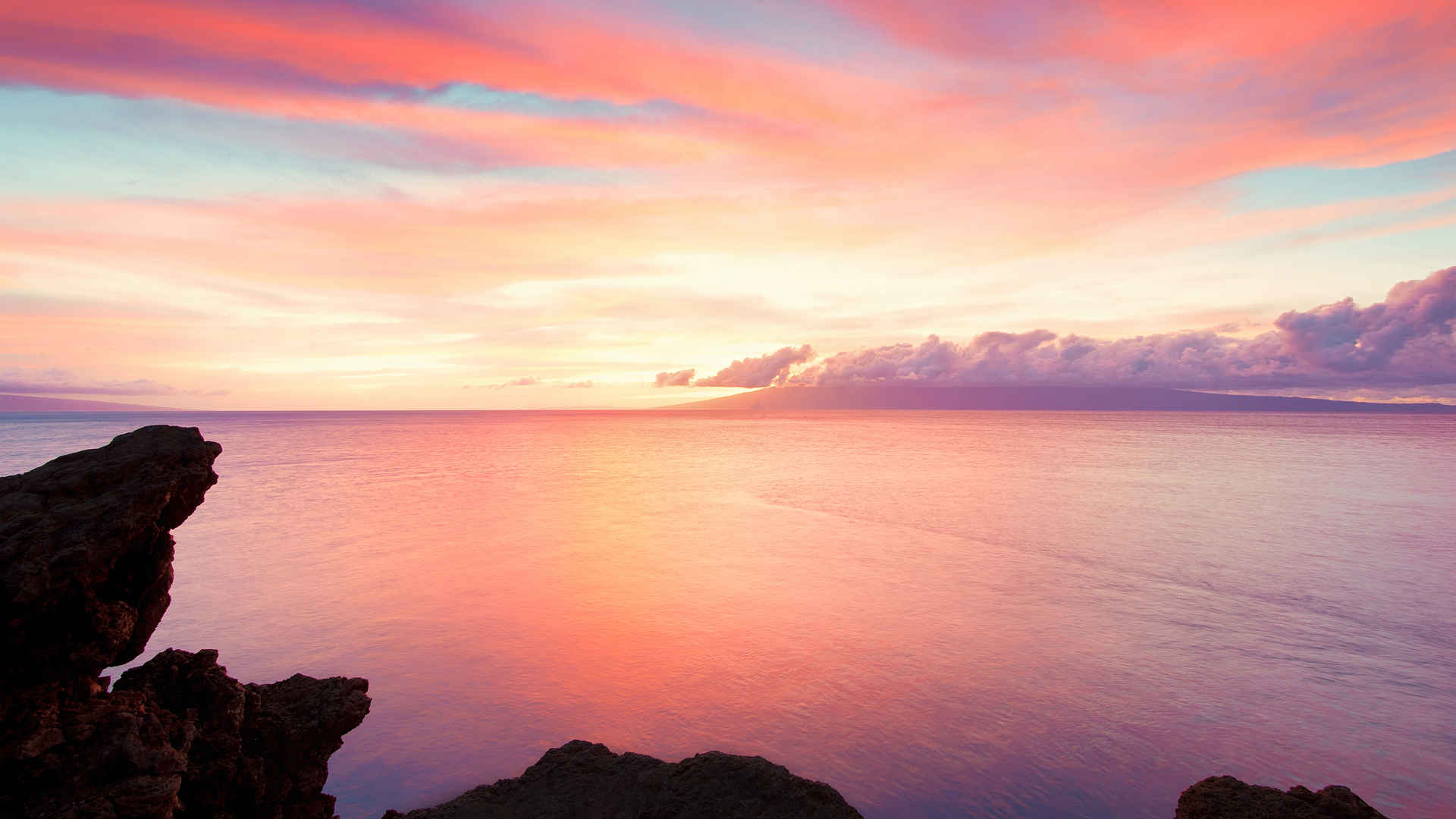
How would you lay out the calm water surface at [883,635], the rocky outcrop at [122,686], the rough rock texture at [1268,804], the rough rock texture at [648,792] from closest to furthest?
the rocky outcrop at [122,686] < the rough rock texture at [1268,804] < the rough rock texture at [648,792] < the calm water surface at [883,635]

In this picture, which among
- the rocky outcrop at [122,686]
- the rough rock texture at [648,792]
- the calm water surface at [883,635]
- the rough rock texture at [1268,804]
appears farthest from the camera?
the calm water surface at [883,635]

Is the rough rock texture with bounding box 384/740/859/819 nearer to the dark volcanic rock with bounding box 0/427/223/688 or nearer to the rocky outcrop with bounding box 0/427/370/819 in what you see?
the rocky outcrop with bounding box 0/427/370/819

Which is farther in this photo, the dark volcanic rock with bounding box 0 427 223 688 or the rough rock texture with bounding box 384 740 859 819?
the rough rock texture with bounding box 384 740 859 819

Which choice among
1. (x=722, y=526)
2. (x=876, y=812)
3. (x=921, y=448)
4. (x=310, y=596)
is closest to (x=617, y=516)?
(x=722, y=526)

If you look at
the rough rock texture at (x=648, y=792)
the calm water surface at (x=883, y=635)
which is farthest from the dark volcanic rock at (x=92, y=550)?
the calm water surface at (x=883, y=635)

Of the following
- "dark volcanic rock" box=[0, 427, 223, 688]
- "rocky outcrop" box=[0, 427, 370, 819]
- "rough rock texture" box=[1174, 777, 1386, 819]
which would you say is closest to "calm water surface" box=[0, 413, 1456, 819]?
"rough rock texture" box=[1174, 777, 1386, 819]

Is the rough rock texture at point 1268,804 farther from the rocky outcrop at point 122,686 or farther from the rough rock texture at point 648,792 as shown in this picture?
the rocky outcrop at point 122,686

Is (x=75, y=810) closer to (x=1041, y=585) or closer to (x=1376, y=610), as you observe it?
(x=1041, y=585)

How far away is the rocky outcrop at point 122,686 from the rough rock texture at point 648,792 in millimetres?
1071

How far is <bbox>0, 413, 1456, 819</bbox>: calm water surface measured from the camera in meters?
7.77

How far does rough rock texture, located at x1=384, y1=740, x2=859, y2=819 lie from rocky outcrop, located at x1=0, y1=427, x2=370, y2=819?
107 centimetres

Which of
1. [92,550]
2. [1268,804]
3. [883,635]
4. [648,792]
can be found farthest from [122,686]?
[883,635]

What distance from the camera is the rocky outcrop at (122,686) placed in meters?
4.11

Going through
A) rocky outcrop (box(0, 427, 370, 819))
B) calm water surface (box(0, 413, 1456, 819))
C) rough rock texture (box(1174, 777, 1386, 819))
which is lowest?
calm water surface (box(0, 413, 1456, 819))
